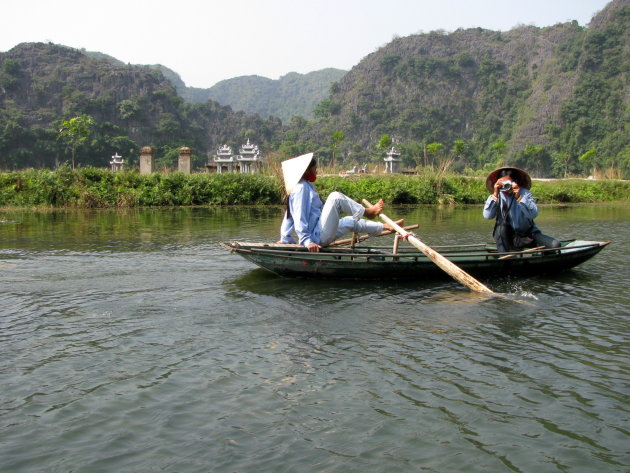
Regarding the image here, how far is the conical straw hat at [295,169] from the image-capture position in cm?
739

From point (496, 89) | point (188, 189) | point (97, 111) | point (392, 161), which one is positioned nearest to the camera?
point (188, 189)

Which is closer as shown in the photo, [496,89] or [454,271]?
[454,271]

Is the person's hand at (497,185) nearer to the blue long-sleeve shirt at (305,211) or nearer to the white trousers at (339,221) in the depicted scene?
the white trousers at (339,221)

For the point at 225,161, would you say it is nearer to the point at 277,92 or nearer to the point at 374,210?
the point at 374,210

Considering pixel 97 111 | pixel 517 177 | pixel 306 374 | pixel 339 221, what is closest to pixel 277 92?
pixel 97 111

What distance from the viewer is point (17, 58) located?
233 feet

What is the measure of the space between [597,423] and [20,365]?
426 centimetres

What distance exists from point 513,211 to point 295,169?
3.09 meters

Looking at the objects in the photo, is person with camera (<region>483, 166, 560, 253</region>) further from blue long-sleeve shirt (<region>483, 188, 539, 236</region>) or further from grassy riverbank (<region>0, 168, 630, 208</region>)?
grassy riverbank (<region>0, 168, 630, 208</region>)

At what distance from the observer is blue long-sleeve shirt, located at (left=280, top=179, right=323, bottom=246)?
24.6 ft

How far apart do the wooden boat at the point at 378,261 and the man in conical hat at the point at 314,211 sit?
22 cm

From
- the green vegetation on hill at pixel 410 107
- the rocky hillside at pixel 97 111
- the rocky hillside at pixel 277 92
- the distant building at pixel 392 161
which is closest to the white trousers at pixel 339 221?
the distant building at pixel 392 161

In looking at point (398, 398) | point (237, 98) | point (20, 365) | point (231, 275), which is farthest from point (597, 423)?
point (237, 98)

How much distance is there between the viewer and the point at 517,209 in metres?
8.32
